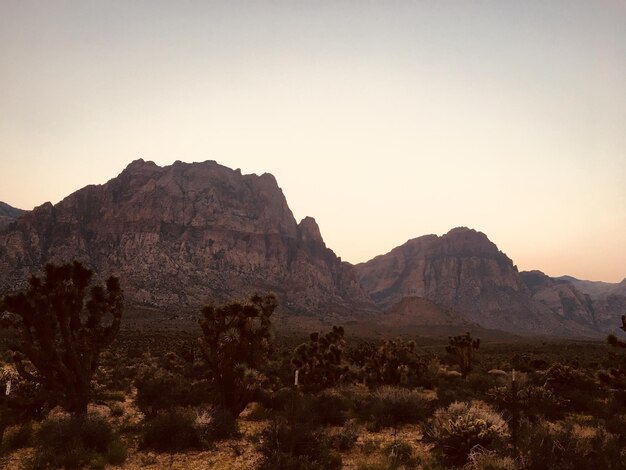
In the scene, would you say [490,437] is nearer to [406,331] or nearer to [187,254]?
[406,331]

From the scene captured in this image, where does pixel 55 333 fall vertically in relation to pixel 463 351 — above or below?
above

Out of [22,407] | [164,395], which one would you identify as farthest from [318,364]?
[22,407]

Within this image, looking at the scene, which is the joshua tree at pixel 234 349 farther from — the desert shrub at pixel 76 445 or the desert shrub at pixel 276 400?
the desert shrub at pixel 76 445

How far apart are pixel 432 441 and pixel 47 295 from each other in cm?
1296

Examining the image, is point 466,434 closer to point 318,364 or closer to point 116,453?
point 116,453

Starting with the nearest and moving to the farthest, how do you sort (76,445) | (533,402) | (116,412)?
(76,445) < (116,412) < (533,402)

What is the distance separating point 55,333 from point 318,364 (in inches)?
556

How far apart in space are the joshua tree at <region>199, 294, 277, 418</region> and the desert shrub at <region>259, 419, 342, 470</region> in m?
4.09

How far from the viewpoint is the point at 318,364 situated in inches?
961

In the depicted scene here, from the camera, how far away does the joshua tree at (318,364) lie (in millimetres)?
23266

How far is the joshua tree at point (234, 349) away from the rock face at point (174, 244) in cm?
9311

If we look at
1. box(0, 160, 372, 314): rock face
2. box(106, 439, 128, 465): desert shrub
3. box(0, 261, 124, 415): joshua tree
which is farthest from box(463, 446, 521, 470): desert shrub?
box(0, 160, 372, 314): rock face

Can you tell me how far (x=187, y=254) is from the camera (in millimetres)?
142250

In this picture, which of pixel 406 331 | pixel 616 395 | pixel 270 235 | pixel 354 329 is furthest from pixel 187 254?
pixel 616 395
